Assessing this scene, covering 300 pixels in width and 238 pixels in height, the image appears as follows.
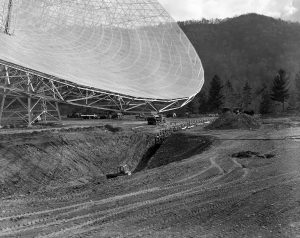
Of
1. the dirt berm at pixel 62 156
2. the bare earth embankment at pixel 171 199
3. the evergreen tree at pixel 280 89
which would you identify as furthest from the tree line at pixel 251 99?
the bare earth embankment at pixel 171 199

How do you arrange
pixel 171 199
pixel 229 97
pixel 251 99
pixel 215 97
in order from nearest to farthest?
pixel 171 199 < pixel 215 97 < pixel 251 99 < pixel 229 97

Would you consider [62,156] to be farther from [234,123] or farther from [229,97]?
[229,97]

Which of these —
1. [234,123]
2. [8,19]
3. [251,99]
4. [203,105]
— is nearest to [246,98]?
[251,99]

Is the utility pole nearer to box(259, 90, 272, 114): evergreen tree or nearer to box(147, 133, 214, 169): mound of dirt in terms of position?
box(147, 133, 214, 169): mound of dirt

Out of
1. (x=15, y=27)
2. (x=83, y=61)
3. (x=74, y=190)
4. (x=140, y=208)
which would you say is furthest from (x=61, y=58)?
(x=140, y=208)

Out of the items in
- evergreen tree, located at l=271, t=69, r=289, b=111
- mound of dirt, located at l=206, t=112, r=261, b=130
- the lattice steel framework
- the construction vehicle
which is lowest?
mound of dirt, located at l=206, t=112, r=261, b=130

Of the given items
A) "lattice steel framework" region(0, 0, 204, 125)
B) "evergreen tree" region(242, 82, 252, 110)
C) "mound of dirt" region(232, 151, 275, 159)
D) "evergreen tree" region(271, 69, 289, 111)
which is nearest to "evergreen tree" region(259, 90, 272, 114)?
"evergreen tree" region(271, 69, 289, 111)
